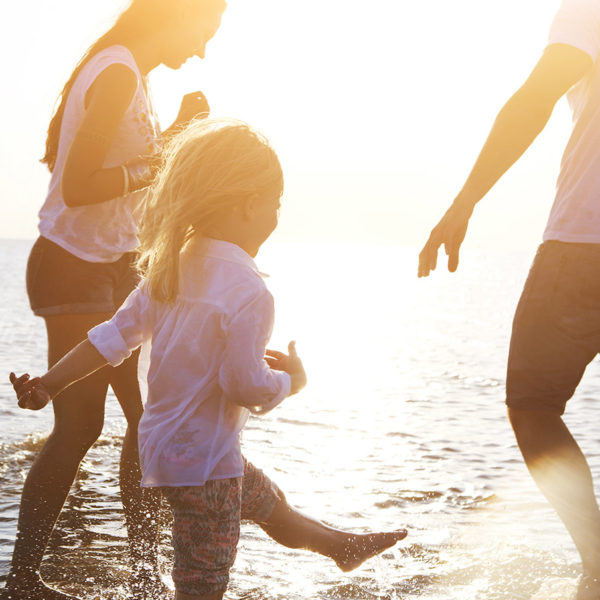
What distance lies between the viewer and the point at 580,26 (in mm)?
2625

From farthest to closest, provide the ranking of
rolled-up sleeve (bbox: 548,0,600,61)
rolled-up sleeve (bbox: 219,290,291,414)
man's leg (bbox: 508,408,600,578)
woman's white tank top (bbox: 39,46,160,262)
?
woman's white tank top (bbox: 39,46,160,262)
man's leg (bbox: 508,408,600,578)
rolled-up sleeve (bbox: 548,0,600,61)
rolled-up sleeve (bbox: 219,290,291,414)

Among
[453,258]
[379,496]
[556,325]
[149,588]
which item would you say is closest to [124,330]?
[453,258]

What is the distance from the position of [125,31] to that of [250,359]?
1598 mm

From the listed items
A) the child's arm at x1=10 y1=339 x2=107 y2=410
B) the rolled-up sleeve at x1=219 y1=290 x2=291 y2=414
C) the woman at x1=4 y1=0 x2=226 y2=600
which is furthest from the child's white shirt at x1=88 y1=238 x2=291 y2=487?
the woman at x1=4 y1=0 x2=226 y2=600

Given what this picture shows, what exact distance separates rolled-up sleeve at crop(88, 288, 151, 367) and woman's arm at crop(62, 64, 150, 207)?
65 cm

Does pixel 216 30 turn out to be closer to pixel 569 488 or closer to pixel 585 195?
pixel 585 195

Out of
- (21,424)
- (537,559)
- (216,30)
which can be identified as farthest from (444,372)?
(216,30)

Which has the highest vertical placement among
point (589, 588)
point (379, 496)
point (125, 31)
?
point (125, 31)

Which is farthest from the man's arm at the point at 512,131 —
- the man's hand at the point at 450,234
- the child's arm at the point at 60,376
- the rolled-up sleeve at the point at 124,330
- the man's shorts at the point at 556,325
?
the child's arm at the point at 60,376

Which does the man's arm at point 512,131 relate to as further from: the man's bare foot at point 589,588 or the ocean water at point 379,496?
the ocean water at point 379,496

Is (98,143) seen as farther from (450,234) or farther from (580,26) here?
(580,26)

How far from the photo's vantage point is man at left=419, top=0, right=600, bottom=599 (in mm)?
2656

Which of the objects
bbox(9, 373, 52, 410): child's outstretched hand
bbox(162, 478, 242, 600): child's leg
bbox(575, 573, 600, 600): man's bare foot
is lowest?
bbox(575, 573, 600, 600): man's bare foot

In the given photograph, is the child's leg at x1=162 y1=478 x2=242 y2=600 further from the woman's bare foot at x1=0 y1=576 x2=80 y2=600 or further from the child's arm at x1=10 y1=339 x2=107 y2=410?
the woman's bare foot at x1=0 y1=576 x2=80 y2=600
